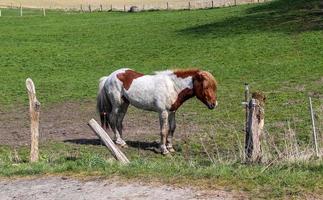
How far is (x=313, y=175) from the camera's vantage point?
9367 millimetres

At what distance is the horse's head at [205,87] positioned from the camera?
A: 14086 mm

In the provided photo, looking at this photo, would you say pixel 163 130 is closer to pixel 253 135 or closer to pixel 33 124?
pixel 33 124

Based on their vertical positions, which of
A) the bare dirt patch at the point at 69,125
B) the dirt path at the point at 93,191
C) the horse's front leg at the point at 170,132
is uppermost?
the dirt path at the point at 93,191

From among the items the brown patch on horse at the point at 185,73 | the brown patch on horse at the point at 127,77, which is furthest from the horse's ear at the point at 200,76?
the brown patch on horse at the point at 127,77

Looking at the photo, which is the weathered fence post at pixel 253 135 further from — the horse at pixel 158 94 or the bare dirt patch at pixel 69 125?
the bare dirt patch at pixel 69 125

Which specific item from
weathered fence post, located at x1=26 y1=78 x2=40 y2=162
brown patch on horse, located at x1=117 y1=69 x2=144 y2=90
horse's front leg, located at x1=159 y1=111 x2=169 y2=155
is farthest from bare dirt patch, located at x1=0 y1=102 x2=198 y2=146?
weathered fence post, located at x1=26 y1=78 x2=40 y2=162

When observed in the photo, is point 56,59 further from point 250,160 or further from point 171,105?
point 250,160

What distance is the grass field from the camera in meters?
9.95

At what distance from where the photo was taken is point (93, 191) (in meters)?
9.18

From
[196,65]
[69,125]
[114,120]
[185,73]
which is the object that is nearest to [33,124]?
[114,120]

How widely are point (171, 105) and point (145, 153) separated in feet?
3.76

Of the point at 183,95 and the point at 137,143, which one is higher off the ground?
the point at 183,95

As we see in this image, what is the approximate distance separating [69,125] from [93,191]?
868 centimetres

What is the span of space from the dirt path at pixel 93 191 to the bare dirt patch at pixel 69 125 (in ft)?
18.5
